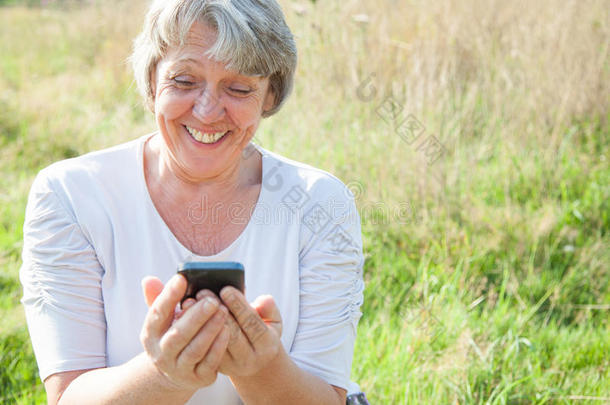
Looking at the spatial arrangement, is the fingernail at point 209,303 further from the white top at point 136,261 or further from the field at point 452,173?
the field at point 452,173

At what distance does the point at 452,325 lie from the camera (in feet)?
8.97

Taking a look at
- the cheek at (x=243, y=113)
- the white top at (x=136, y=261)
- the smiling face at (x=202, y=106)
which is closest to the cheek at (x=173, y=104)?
the smiling face at (x=202, y=106)

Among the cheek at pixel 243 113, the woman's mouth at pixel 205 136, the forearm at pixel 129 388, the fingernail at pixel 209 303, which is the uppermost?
the cheek at pixel 243 113

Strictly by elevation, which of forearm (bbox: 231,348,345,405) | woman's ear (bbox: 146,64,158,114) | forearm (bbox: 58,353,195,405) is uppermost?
woman's ear (bbox: 146,64,158,114)

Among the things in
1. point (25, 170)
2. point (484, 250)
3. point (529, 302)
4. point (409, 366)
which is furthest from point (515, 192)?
A: point (25, 170)

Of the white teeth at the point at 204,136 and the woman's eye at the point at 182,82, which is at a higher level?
the woman's eye at the point at 182,82

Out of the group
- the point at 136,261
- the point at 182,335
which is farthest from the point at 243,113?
the point at 182,335

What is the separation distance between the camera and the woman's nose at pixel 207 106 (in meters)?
1.80

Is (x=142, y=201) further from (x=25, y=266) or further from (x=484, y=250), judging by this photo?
(x=484, y=250)

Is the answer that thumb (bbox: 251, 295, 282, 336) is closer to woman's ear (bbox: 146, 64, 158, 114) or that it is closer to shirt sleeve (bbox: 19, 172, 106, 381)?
shirt sleeve (bbox: 19, 172, 106, 381)

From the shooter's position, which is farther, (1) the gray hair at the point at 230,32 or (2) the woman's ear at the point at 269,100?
(2) the woman's ear at the point at 269,100

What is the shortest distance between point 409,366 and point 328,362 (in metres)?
0.83

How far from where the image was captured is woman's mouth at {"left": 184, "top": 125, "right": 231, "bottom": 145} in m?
1.84

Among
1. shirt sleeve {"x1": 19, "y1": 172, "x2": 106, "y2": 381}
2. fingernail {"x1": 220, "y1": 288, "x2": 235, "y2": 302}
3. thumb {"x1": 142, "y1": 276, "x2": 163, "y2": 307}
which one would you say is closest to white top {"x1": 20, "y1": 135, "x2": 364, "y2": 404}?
shirt sleeve {"x1": 19, "y1": 172, "x2": 106, "y2": 381}
